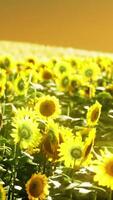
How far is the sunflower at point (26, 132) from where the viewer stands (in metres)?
3.58

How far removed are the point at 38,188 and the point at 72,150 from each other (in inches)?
12.1

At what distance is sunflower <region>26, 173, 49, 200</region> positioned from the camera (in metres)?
3.33

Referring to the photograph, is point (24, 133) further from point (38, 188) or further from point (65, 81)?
point (65, 81)

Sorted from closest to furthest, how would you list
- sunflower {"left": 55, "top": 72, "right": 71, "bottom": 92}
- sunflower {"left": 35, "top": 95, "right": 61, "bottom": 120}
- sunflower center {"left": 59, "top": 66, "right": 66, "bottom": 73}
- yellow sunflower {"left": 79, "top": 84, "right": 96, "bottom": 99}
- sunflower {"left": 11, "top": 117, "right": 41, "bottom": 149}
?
sunflower {"left": 11, "top": 117, "right": 41, "bottom": 149}
sunflower {"left": 35, "top": 95, "right": 61, "bottom": 120}
yellow sunflower {"left": 79, "top": 84, "right": 96, "bottom": 99}
sunflower {"left": 55, "top": 72, "right": 71, "bottom": 92}
sunflower center {"left": 59, "top": 66, "right": 66, "bottom": 73}

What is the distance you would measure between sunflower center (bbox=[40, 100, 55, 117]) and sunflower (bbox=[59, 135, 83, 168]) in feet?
2.43

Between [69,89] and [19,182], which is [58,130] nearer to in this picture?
[19,182]

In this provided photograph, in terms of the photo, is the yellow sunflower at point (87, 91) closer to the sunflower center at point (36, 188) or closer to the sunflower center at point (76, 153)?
the sunflower center at point (76, 153)

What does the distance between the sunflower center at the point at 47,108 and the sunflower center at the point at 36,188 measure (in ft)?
2.79

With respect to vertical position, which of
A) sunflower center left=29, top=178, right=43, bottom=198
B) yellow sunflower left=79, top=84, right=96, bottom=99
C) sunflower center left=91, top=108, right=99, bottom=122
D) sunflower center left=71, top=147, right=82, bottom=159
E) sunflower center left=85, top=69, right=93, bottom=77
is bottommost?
sunflower center left=29, top=178, right=43, bottom=198

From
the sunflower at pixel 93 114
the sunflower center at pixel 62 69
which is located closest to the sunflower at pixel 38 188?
the sunflower at pixel 93 114

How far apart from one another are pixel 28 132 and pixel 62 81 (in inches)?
137

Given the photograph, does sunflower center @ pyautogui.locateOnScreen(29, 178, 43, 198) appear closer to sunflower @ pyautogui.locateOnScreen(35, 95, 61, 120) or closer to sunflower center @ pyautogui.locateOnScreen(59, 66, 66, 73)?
sunflower @ pyautogui.locateOnScreen(35, 95, 61, 120)

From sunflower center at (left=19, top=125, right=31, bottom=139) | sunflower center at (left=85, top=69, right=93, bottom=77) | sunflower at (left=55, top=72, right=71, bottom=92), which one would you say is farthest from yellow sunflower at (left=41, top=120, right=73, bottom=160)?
sunflower center at (left=85, top=69, right=93, bottom=77)

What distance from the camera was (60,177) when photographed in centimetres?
394
